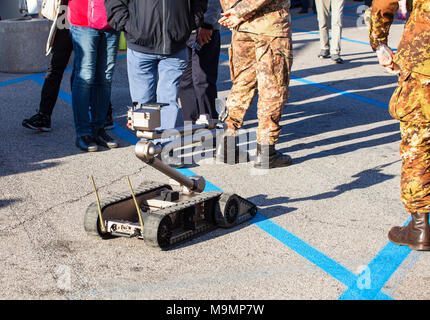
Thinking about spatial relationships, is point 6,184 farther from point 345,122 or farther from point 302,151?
point 345,122

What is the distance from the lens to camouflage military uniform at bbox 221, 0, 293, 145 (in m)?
5.93

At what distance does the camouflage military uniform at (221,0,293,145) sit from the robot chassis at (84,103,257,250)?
139cm

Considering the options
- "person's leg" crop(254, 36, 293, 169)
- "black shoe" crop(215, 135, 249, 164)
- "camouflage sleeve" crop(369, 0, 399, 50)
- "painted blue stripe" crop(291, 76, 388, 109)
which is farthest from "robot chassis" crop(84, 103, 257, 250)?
"painted blue stripe" crop(291, 76, 388, 109)

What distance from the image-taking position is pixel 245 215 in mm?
4977

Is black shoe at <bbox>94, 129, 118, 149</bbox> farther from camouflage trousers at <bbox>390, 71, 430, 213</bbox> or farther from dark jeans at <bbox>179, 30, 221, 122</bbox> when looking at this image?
camouflage trousers at <bbox>390, 71, 430, 213</bbox>

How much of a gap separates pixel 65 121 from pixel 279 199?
11.2 ft

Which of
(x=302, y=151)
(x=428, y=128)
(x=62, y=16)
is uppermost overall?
(x=62, y=16)

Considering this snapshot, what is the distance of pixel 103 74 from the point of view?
22.1 ft

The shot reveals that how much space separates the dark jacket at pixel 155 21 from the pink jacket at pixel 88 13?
1.86ft

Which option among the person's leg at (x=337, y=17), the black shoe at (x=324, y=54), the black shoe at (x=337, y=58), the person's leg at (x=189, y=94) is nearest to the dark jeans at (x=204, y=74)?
the person's leg at (x=189, y=94)

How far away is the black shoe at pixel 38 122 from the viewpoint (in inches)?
287

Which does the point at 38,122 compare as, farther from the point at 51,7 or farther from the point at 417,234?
the point at 417,234

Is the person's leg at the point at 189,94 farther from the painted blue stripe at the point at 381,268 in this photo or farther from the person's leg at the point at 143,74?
the painted blue stripe at the point at 381,268
